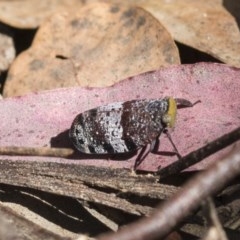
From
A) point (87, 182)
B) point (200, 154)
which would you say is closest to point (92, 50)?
point (87, 182)

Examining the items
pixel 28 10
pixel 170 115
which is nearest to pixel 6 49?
pixel 28 10

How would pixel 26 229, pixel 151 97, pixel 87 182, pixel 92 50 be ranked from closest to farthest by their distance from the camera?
pixel 26 229, pixel 87 182, pixel 151 97, pixel 92 50

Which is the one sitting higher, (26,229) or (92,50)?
(92,50)

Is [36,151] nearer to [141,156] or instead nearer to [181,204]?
[141,156]

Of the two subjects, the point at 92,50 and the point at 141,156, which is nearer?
the point at 141,156

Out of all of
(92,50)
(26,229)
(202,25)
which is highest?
(202,25)

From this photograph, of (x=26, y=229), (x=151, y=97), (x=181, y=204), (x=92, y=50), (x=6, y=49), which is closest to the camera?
(x=181, y=204)

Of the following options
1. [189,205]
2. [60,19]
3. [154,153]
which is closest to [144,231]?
[189,205]
